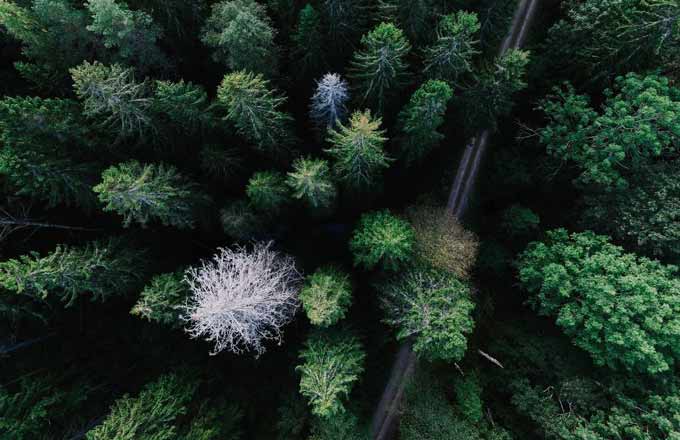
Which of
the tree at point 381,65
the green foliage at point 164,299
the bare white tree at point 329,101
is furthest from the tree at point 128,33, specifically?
the green foliage at point 164,299

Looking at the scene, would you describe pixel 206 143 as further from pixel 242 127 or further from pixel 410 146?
pixel 410 146

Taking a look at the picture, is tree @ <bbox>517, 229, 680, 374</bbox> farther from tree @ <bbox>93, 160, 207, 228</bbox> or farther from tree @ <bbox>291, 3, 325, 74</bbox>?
tree @ <bbox>93, 160, 207, 228</bbox>

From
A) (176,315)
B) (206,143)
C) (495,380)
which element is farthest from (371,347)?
(206,143)

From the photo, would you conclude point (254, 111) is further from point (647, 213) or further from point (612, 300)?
point (647, 213)

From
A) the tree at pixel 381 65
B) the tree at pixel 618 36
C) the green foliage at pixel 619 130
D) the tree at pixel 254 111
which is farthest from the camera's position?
the tree at pixel 618 36

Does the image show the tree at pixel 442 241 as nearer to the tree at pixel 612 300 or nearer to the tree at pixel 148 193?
the tree at pixel 612 300

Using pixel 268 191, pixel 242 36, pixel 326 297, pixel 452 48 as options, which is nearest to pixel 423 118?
pixel 452 48

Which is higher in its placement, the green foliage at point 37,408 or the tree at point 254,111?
the tree at point 254,111
